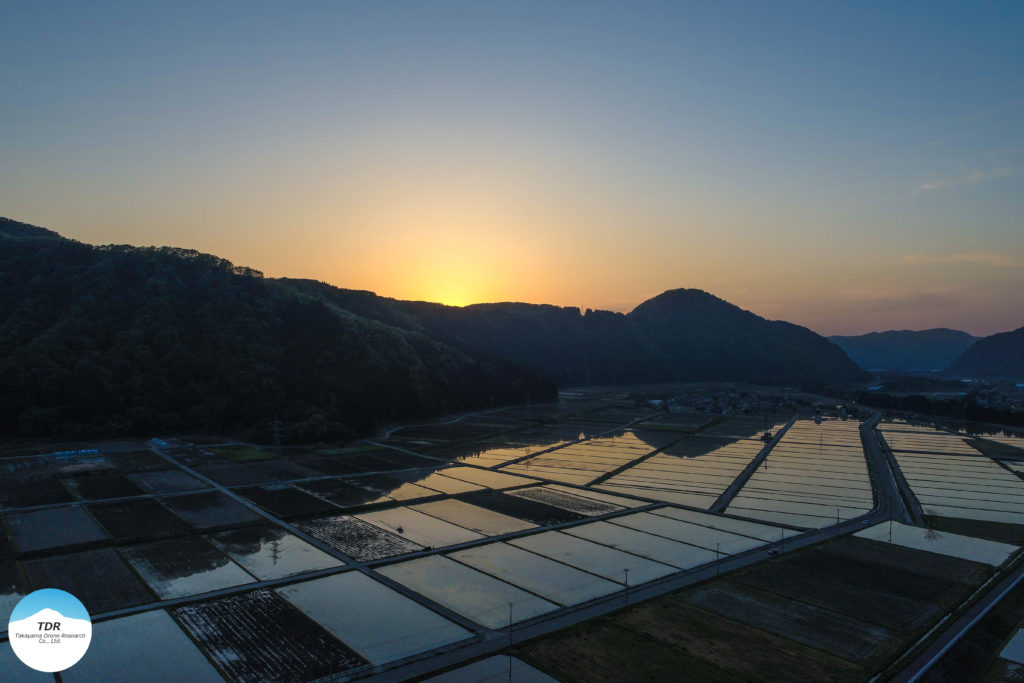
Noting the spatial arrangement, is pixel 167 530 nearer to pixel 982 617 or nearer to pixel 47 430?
pixel 982 617

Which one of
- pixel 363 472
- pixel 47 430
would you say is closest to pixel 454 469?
pixel 363 472

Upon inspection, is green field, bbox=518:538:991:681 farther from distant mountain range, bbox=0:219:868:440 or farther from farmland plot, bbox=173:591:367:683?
distant mountain range, bbox=0:219:868:440

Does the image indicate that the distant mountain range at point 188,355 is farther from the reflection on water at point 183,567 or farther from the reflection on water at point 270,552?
the reflection on water at point 183,567

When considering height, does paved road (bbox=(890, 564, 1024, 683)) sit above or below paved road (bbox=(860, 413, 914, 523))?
below

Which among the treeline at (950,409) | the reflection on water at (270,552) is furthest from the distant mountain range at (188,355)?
the treeline at (950,409)

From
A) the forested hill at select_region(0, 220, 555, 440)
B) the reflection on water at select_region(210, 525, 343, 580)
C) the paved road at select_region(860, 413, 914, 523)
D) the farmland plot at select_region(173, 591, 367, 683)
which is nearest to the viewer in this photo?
the farmland plot at select_region(173, 591, 367, 683)

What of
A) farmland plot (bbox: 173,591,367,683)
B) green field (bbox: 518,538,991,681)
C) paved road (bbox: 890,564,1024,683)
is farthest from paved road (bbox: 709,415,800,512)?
farmland plot (bbox: 173,591,367,683)

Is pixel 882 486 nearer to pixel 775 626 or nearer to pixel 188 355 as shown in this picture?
pixel 775 626

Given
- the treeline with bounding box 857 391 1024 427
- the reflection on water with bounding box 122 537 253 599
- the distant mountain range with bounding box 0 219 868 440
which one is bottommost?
the reflection on water with bounding box 122 537 253 599
